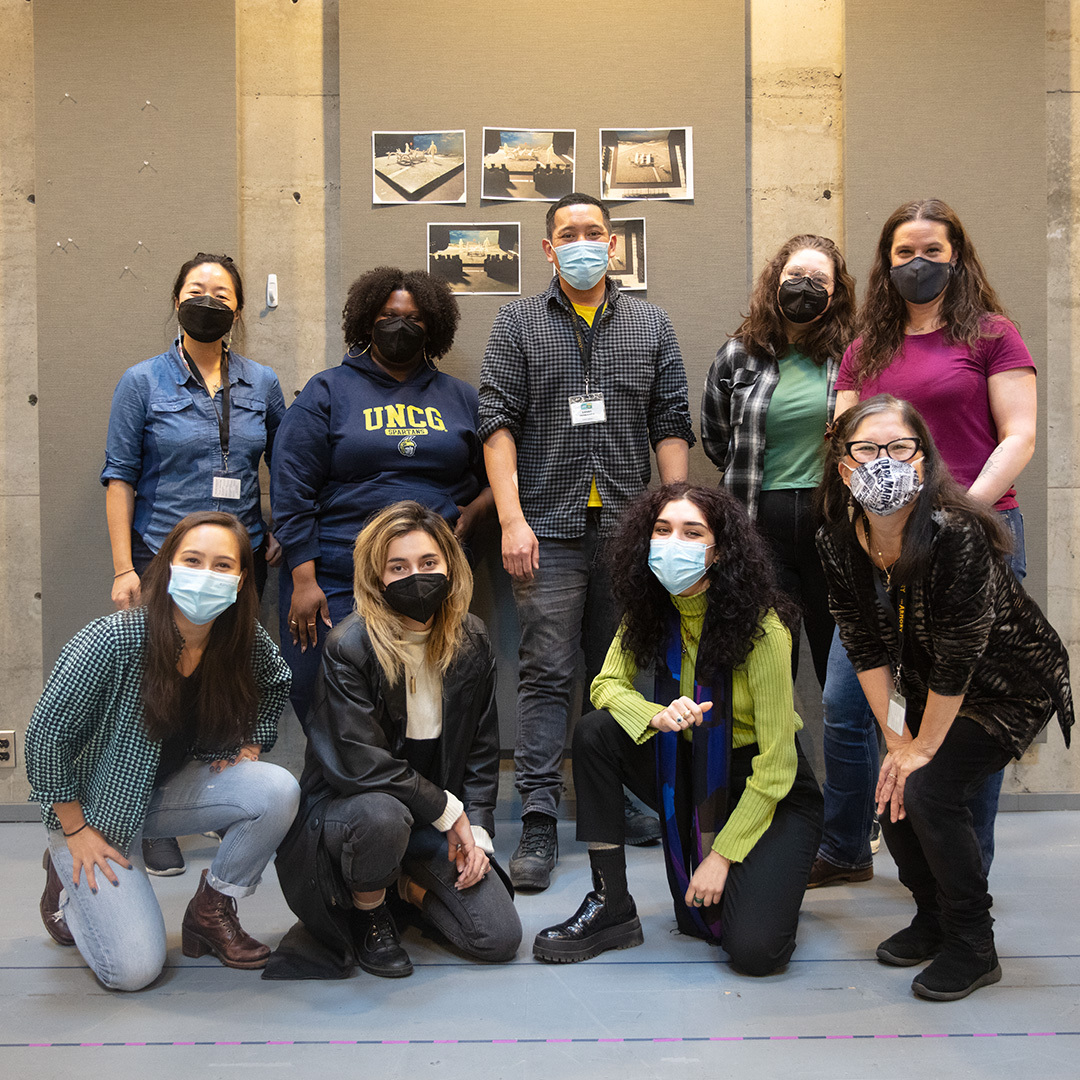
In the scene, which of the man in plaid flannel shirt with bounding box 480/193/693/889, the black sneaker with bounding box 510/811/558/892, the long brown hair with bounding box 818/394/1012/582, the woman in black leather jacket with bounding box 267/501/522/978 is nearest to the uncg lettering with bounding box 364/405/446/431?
the man in plaid flannel shirt with bounding box 480/193/693/889

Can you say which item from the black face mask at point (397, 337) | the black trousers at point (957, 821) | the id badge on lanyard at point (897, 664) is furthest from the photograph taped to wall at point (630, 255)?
the black trousers at point (957, 821)

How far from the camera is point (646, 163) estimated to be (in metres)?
3.29

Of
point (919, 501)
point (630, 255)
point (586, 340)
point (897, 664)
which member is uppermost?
point (630, 255)

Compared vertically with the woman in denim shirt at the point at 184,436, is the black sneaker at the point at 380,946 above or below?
below

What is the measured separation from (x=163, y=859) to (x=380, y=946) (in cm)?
99

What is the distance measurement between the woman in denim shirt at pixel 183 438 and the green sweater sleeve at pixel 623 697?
1245 mm

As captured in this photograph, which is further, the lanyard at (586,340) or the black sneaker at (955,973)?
the lanyard at (586,340)

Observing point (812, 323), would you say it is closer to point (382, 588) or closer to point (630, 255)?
point (630, 255)

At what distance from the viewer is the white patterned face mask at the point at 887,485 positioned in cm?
195

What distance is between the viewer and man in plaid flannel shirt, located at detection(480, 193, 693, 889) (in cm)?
285

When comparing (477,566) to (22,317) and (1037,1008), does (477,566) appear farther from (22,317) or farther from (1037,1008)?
(1037,1008)

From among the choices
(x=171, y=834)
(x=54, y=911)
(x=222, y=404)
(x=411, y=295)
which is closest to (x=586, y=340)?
(x=411, y=295)

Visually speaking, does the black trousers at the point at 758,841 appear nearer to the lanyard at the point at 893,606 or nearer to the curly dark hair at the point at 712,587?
the curly dark hair at the point at 712,587

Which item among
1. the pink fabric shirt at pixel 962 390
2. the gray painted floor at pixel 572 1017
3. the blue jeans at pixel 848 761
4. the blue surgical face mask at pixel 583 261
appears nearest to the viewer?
the gray painted floor at pixel 572 1017
